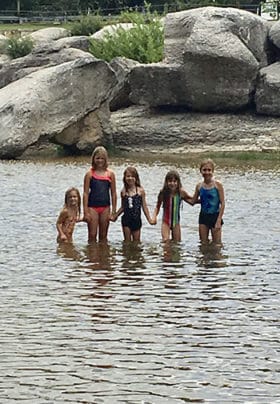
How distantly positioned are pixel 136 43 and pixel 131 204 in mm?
22068

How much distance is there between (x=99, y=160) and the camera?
14164 millimetres

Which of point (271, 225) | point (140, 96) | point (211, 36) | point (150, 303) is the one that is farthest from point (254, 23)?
point (150, 303)

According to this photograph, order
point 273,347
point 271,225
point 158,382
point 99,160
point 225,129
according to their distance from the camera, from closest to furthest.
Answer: point 158,382, point 273,347, point 99,160, point 271,225, point 225,129

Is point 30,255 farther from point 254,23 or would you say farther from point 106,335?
point 254,23

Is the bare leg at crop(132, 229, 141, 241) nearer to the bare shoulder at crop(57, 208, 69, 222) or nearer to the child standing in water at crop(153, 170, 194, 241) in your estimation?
the child standing in water at crop(153, 170, 194, 241)

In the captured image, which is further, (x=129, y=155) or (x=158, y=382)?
(x=129, y=155)

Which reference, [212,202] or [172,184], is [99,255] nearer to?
[172,184]

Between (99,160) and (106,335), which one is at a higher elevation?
(99,160)

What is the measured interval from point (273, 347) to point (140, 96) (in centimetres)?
2331

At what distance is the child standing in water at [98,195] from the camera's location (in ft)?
46.3

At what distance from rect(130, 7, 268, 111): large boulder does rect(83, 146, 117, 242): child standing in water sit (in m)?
15.4

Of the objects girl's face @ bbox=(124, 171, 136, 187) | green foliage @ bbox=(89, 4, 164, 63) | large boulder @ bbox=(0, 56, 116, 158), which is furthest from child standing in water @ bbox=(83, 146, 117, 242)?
green foliage @ bbox=(89, 4, 164, 63)

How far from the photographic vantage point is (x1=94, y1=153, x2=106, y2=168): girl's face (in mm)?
14070

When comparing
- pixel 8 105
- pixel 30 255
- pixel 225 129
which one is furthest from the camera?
pixel 225 129
